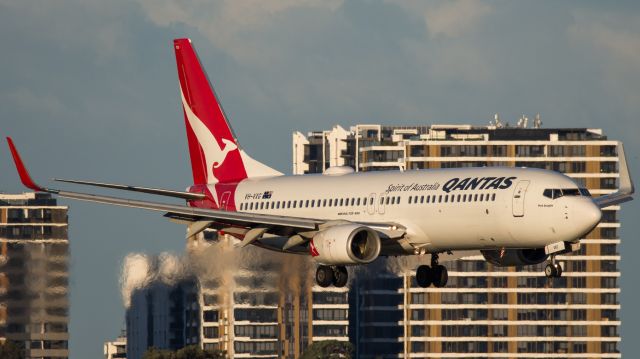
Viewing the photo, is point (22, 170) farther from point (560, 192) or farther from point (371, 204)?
point (560, 192)

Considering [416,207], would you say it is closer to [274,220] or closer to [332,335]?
[274,220]

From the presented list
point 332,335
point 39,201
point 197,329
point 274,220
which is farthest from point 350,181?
point 332,335

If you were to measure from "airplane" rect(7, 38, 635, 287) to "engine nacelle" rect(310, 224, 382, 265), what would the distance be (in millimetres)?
44

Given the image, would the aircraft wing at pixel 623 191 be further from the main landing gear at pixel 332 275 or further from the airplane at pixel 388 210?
the main landing gear at pixel 332 275

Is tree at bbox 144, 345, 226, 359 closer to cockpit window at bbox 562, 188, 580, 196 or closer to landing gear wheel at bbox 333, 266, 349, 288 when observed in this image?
landing gear wheel at bbox 333, 266, 349, 288

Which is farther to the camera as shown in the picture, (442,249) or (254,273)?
(254,273)

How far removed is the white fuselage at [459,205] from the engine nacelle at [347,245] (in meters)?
1.53

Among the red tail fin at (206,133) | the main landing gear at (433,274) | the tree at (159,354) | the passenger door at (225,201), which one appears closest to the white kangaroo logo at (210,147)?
the red tail fin at (206,133)

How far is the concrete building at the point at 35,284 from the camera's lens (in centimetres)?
9950

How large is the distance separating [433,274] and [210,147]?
15195 mm

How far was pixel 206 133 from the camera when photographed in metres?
98.1

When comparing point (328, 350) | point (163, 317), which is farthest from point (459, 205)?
point (328, 350)

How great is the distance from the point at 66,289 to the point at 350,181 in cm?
1939

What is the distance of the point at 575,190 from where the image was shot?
8050cm
